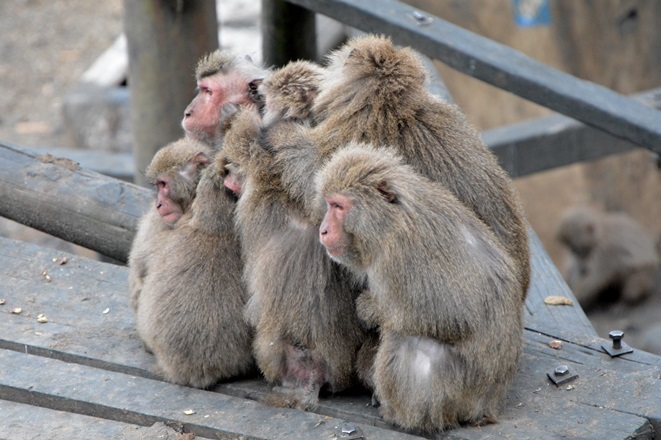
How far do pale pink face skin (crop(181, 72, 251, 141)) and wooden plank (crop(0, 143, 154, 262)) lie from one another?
0.68 metres

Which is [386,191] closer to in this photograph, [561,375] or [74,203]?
[561,375]

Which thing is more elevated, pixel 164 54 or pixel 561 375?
pixel 164 54

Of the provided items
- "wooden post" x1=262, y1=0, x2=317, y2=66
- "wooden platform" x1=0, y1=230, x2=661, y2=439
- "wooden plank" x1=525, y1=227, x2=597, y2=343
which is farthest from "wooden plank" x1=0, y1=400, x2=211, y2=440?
"wooden post" x1=262, y1=0, x2=317, y2=66

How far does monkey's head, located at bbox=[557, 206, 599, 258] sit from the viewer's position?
923 centimetres

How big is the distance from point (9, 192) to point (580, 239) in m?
5.97

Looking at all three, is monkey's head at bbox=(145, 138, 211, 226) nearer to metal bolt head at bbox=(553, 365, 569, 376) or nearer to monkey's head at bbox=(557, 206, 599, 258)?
metal bolt head at bbox=(553, 365, 569, 376)

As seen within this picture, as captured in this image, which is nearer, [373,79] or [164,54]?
[373,79]

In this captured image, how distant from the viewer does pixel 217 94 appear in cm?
399

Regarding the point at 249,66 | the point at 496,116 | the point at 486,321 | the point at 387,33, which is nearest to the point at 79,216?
the point at 249,66

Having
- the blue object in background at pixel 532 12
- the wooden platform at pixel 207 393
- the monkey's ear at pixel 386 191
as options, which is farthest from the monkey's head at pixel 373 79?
the blue object in background at pixel 532 12

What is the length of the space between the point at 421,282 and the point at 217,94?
4.34 feet

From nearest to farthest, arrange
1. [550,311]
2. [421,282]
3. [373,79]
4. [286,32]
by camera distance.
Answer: [421,282], [373,79], [550,311], [286,32]

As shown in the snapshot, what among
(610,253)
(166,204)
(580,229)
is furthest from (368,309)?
(610,253)

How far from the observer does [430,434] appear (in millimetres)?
3262
